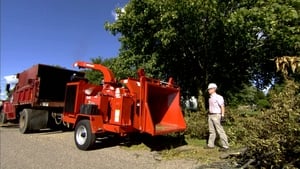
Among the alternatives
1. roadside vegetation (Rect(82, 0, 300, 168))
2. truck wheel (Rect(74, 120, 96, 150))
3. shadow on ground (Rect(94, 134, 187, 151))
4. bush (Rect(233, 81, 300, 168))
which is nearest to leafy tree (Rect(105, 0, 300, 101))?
roadside vegetation (Rect(82, 0, 300, 168))

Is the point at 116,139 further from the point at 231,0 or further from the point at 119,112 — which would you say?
the point at 231,0

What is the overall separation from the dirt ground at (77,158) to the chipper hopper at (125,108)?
0.60 metres

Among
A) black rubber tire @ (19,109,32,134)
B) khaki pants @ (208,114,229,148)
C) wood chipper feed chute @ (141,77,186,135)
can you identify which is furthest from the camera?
black rubber tire @ (19,109,32,134)

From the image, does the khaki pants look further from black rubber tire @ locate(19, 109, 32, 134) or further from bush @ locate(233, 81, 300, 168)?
black rubber tire @ locate(19, 109, 32, 134)

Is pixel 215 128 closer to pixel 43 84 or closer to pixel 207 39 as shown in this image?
pixel 43 84

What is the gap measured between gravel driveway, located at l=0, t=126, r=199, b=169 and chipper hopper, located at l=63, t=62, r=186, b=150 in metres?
0.62

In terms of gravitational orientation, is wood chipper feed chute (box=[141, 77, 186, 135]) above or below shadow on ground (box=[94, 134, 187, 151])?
above

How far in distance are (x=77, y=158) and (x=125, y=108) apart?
190 centimetres

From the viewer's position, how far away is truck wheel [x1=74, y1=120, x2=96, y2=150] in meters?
10.7

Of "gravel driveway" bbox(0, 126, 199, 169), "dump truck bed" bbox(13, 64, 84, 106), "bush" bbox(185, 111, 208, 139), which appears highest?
"dump truck bed" bbox(13, 64, 84, 106)

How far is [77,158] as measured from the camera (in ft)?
31.2

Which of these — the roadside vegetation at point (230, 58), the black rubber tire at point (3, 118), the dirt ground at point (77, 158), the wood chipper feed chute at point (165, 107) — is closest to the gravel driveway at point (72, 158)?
the dirt ground at point (77, 158)

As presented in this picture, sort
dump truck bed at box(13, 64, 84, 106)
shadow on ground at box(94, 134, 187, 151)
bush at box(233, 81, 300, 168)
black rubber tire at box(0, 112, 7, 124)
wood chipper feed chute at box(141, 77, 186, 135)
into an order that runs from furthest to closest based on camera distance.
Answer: black rubber tire at box(0, 112, 7, 124)
dump truck bed at box(13, 64, 84, 106)
shadow on ground at box(94, 134, 187, 151)
wood chipper feed chute at box(141, 77, 186, 135)
bush at box(233, 81, 300, 168)

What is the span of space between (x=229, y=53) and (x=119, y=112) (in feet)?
39.0
